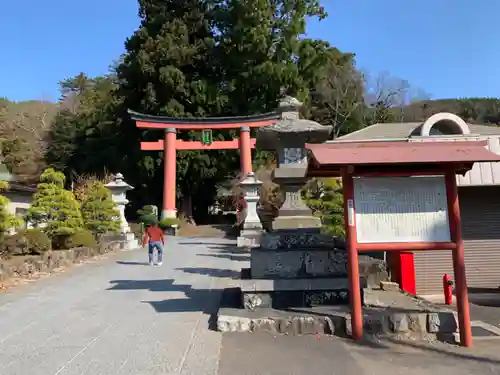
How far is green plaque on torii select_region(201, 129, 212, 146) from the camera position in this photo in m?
31.7

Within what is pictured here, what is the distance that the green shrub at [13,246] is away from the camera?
13.1 m

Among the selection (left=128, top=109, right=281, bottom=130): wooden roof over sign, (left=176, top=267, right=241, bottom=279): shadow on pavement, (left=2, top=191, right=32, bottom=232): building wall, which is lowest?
(left=176, top=267, right=241, bottom=279): shadow on pavement

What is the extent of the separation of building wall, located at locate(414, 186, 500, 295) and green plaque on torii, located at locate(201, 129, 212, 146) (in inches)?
854

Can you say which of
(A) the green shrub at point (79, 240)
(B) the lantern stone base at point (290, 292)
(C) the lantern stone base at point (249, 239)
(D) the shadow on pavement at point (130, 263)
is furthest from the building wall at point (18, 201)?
(B) the lantern stone base at point (290, 292)

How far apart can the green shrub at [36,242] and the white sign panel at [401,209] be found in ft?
38.0

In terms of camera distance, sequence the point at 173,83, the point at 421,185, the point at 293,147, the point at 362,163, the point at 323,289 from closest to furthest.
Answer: the point at 362,163, the point at 421,185, the point at 323,289, the point at 293,147, the point at 173,83

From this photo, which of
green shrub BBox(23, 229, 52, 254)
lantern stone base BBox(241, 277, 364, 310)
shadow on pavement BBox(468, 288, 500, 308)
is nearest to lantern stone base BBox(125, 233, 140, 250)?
green shrub BBox(23, 229, 52, 254)

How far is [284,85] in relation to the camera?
34.4 meters

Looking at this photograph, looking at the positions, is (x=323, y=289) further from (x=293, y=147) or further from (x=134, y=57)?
(x=134, y=57)

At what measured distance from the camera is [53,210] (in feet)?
50.4

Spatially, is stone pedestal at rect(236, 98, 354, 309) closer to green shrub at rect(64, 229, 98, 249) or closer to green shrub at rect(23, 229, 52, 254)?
green shrub at rect(23, 229, 52, 254)

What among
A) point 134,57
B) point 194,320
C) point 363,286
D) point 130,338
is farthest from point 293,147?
point 134,57

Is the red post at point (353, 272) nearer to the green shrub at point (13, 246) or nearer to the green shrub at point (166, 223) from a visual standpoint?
the green shrub at point (13, 246)

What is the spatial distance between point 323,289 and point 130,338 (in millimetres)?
2800
